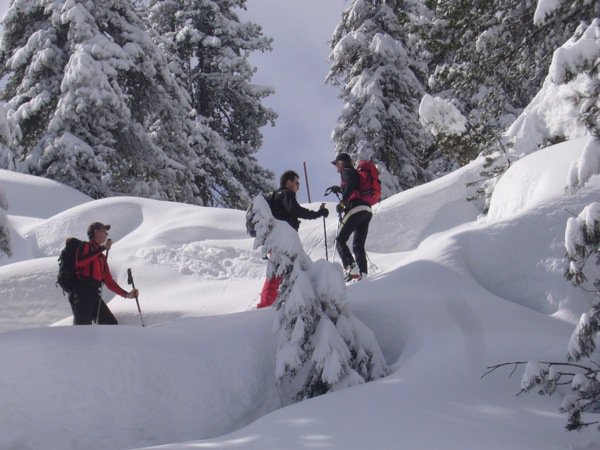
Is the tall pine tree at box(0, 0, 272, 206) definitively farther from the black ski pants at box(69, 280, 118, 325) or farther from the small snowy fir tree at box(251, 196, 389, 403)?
the small snowy fir tree at box(251, 196, 389, 403)

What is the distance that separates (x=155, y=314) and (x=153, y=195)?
12.6 meters

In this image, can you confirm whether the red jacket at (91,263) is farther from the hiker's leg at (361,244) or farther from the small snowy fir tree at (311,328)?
the hiker's leg at (361,244)

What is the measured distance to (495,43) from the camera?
10.8 meters

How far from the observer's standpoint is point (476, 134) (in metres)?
12.6

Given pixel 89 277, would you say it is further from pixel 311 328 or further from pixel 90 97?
pixel 90 97

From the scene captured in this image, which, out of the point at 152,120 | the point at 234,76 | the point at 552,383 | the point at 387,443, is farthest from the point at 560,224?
the point at 234,76

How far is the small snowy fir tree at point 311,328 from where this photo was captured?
Result: 5.05 meters

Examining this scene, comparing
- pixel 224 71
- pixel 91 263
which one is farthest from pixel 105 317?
pixel 224 71

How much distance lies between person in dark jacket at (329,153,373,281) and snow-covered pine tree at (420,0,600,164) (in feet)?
10.6

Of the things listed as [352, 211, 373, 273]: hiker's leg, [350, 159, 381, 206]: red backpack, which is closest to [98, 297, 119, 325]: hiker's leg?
[352, 211, 373, 273]: hiker's leg

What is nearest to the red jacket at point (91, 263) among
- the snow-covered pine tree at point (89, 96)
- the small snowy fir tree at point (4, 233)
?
the small snowy fir tree at point (4, 233)

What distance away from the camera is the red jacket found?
281 inches

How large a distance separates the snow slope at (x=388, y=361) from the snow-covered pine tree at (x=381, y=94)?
43.4ft

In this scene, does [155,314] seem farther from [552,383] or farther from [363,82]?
[363,82]
